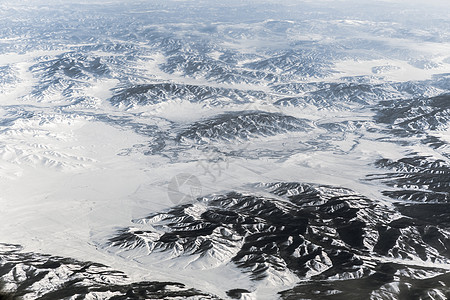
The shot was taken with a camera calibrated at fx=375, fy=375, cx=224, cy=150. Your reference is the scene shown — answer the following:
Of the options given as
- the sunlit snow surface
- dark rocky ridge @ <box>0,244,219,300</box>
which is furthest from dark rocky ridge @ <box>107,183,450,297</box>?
dark rocky ridge @ <box>0,244,219,300</box>

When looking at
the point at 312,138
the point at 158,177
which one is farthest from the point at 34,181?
the point at 312,138

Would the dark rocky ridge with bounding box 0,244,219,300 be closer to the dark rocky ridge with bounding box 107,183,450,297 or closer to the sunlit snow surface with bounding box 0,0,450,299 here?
the sunlit snow surface with bounding box 0,0,450,299

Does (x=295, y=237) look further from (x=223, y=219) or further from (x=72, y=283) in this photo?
(x=72, y=283)

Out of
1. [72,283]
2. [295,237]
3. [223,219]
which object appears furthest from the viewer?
[223,219]

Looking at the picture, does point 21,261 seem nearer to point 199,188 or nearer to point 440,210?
point 199,188

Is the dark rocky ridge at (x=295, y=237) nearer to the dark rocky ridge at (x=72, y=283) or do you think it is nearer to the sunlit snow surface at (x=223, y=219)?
the sunlit snow surface at (x=223, y=219)

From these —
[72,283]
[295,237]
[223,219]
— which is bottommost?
[295,237]

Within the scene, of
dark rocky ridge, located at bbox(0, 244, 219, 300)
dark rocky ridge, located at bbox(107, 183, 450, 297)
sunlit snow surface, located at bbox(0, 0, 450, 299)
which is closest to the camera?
dark rocky ridge, located at bbox(0, 244, 219, 300)

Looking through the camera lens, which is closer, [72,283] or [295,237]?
[72,283]

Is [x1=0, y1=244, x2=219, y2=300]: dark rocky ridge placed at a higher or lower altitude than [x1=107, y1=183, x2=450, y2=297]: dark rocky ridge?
higher

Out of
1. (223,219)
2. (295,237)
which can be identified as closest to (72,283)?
(223,219)

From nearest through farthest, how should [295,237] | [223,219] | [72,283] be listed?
[72,283] → [295,237] → [223,219]
